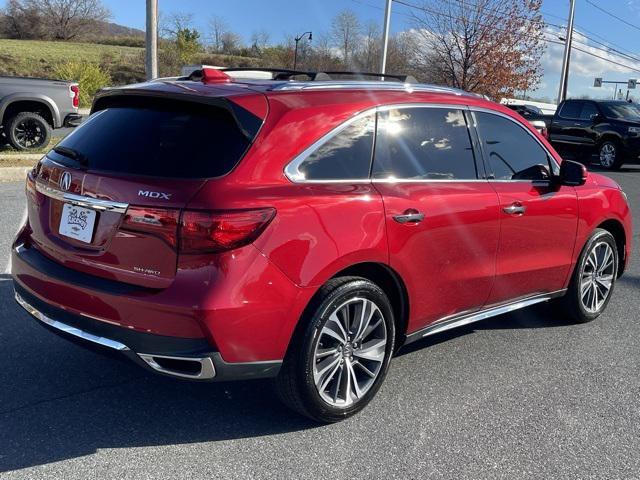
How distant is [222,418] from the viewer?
134 inches

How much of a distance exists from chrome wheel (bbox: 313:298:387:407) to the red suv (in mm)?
10

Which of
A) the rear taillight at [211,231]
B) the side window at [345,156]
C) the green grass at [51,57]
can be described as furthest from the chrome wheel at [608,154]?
the green grass at [51,57]

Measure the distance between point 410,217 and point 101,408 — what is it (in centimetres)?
192

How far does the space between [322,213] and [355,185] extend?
1.06 feet

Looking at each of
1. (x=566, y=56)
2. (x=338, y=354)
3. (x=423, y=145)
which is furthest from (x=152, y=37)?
(x=566, y=56)

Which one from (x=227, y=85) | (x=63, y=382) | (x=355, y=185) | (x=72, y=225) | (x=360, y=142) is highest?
(x=227, y=85)

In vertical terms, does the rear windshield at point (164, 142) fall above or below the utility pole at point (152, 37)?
below

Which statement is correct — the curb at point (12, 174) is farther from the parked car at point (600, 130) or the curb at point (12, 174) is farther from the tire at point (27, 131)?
the parked car at point (600, 130)

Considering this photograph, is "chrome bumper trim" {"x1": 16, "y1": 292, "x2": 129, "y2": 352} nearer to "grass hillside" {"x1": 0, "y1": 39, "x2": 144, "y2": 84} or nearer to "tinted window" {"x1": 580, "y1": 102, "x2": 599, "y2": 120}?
"tinted window" {"x1": 580, "y1": 102, "x2": 599, "y2": 120}

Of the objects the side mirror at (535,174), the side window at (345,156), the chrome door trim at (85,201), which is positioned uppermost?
the side window at (345,156)

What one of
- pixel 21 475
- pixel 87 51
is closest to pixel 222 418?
pixel 21 475

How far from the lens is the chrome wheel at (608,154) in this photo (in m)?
17.3

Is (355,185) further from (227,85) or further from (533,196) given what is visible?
(533,196)

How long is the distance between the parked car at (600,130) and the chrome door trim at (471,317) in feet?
45.6
